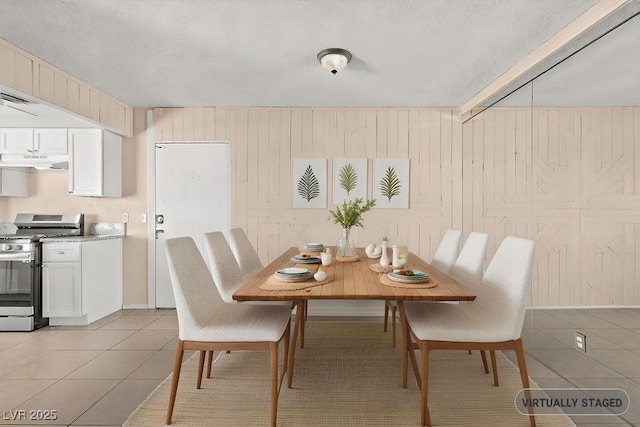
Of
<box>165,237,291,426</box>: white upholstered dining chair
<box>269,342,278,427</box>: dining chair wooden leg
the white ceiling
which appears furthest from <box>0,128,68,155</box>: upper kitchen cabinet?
<box>269,342,278,427</box>: dining chair wooden leg

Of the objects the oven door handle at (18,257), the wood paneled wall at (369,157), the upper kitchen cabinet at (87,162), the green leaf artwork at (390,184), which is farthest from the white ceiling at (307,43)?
the oven door handle at (18,257)

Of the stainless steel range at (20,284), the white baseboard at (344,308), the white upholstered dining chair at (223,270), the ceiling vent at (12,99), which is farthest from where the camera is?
the white baseboard at (344,308)

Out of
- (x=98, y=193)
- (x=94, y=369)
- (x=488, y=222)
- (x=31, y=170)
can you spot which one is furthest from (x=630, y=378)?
(x=31, y=170)

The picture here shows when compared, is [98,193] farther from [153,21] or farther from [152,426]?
[152,426]

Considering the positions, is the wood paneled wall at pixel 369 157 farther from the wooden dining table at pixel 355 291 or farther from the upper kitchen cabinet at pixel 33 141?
the wooden dining table at pixel 355 291

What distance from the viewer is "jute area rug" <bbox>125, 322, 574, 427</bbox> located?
Answer: 1.89 m

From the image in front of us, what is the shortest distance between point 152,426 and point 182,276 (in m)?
0.81

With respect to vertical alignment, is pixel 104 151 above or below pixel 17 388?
above

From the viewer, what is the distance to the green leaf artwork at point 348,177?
4023 millimetres

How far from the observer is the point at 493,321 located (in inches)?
76.5

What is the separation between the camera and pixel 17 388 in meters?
2.25

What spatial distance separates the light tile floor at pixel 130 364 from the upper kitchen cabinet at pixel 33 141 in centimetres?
187

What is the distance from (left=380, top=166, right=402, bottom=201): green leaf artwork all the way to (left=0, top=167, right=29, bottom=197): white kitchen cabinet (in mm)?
4205

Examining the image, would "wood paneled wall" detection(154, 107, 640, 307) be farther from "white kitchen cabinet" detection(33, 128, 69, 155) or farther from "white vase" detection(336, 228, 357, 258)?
"white vase" detection(336, 228, 357, 258)
